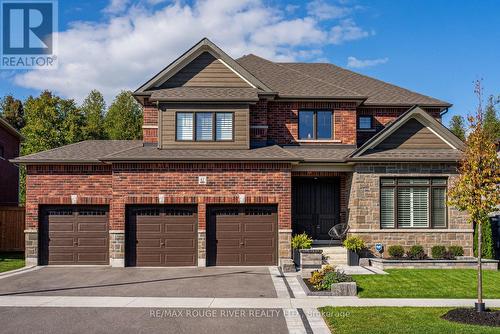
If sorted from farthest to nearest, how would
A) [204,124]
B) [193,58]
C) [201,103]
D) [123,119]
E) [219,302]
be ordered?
1. [123,119]
2. [193,58]
3. [204,124]
4. [201,103]
5. [219,302]

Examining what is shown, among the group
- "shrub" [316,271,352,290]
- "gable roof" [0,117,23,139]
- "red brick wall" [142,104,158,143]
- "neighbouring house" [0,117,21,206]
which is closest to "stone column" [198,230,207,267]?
"red brick wall" [142,104,158,143]

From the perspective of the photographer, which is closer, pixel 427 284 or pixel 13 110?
pixel 427 284

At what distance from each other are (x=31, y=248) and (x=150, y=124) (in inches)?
263

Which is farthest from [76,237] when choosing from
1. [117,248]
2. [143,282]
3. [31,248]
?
[143,282]

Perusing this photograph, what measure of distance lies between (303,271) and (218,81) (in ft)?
28.3

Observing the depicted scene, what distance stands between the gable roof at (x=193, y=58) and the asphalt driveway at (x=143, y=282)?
738 centimetres

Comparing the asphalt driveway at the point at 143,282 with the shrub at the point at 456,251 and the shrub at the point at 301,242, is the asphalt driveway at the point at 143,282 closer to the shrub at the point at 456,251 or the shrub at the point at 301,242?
the shrub at the point at 301,242

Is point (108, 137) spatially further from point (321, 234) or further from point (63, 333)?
point (63, 333)

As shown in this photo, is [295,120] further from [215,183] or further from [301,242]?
[301,242]

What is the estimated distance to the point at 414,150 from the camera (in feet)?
60.2

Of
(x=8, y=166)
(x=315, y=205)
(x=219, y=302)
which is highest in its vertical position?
(x=8, y=166)

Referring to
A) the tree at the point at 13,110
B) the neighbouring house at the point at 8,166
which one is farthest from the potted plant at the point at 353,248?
the tree at the point at 13,110

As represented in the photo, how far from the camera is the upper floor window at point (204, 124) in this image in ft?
60.4

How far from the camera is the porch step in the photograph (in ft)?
57.3
